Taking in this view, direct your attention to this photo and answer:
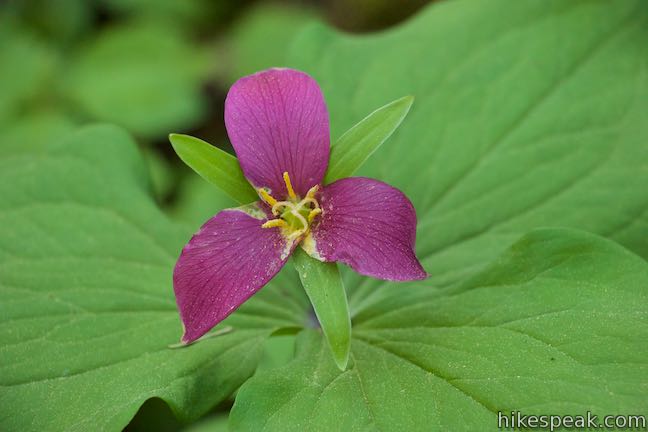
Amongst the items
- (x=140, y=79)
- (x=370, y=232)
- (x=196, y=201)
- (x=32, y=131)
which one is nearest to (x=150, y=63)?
(x=140, y=79)

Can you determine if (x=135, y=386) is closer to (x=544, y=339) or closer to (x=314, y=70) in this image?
(x=544, y=339)

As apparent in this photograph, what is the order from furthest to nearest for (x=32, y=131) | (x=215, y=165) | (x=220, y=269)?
→ 1. (x=32, y=131)
2. (x=215, y=165)
3. (x=220, y=269)

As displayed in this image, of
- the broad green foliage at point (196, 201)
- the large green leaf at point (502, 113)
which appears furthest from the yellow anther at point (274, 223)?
the broad green foliage at point (196, 201)

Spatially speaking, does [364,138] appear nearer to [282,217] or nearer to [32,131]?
[282,217]

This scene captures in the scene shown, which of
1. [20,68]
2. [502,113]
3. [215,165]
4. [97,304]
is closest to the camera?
[215,165]

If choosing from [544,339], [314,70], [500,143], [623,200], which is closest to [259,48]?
[314,70]

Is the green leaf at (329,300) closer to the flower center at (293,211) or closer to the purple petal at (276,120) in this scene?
the flower center at (293,211)
